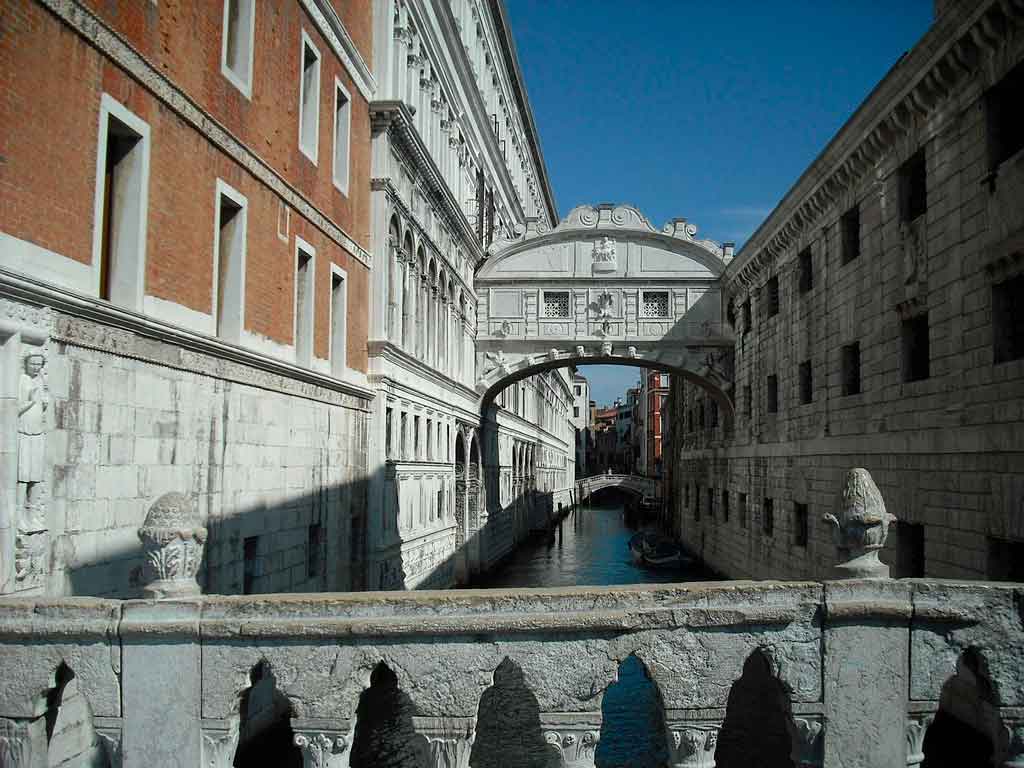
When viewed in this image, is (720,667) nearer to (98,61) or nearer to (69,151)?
(69,151)

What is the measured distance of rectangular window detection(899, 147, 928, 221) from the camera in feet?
43.4

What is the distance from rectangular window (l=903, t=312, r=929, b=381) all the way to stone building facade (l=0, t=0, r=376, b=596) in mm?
8586

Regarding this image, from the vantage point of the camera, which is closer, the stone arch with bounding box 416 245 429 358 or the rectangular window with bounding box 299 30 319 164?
the rectangular window with bounding box 299 30 319 164

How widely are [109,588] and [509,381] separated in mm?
20962

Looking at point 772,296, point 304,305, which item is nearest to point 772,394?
point 772,296

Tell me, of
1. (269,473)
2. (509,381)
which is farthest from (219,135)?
(509,381)

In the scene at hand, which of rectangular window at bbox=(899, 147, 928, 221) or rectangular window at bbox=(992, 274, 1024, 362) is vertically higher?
→ rectangular window at bbox=(899, 147, 928, 221)

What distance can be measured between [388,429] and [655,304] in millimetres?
11608

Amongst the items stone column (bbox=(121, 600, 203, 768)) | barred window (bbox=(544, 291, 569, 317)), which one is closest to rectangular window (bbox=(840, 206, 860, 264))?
barred window (bbox=(544, 291, 569, 317))

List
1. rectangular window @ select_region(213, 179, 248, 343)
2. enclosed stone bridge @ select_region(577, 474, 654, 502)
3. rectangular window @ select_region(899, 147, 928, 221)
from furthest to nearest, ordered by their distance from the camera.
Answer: enclosed stone bridge @ select_region(577, 474, 654, 502)
rectangular window @ select_region(899, 147, 928, 221)
rectangular window @ select_region(213, 179, 248, 343)

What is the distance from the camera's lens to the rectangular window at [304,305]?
13555 millimetres

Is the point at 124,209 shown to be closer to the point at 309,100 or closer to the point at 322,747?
the point at 309,100

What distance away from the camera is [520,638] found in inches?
203

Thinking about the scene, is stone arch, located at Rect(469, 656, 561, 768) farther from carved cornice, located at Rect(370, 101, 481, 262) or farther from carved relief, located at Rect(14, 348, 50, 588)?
carved cornice, located at Rect(370, 101, 481, 262)
